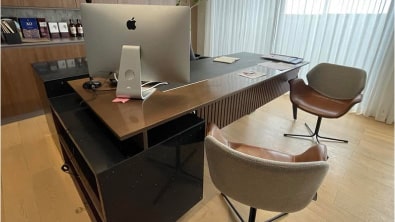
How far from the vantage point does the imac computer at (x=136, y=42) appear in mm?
1132

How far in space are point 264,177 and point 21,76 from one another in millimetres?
2880

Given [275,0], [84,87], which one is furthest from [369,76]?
[84,87]

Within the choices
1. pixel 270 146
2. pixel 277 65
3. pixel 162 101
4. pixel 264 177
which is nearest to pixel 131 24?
pixel 162 101

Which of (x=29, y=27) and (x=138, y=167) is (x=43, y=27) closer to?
(x=29, y=27)

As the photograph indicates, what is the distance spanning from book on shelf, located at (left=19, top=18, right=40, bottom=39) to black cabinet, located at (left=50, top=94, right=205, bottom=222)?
1.90 meters

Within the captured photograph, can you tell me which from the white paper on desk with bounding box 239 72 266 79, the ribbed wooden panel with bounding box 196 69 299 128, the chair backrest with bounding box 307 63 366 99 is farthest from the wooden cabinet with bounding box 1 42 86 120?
the chair backrest with bounding box 307 63 366 99

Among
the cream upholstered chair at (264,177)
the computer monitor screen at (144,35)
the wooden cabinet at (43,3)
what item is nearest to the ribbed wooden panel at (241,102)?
the computer monitor screen at (144,35)

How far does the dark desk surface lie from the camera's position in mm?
1011

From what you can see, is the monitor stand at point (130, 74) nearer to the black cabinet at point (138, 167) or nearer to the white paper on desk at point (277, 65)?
the black cabinet at point (138, 167)

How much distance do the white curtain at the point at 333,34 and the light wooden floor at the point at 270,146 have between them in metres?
0.44

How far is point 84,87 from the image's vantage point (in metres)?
1.43

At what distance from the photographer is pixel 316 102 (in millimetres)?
2248

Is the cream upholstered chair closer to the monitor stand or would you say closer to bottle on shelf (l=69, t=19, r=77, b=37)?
the monitor stand

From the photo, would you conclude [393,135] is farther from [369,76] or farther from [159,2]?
[159,2]
